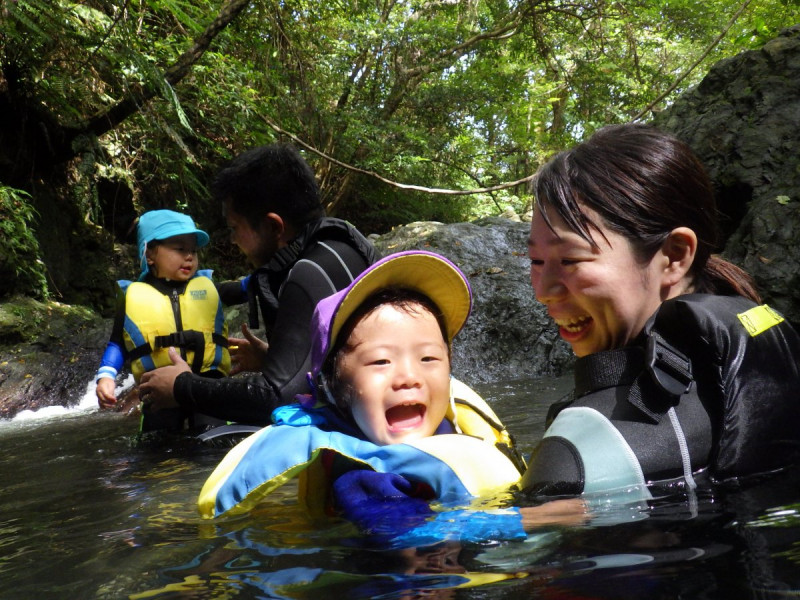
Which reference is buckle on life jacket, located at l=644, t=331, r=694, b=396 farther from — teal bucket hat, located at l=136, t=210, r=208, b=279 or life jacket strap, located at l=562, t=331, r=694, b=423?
teal bucket hat, located at l=136, t=210, r=208, b=279

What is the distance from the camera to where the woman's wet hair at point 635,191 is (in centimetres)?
174

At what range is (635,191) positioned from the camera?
173cm

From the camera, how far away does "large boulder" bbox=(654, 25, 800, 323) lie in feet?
18.9

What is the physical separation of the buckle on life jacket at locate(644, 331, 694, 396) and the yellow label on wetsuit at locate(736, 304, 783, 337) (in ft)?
0.61

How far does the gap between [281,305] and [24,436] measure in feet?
10.9

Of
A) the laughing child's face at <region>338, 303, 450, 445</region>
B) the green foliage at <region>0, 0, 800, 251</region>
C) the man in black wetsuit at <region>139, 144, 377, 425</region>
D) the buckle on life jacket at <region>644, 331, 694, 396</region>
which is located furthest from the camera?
the green foliage at <region>0, 0, 800, 251</region>

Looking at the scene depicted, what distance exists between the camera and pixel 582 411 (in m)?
1.64

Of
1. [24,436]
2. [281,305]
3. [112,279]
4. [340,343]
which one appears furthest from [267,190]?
[112,279]

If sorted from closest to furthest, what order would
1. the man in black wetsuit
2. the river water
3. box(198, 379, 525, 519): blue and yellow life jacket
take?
the river water
box(198, 379, 525, 519): blue and yellow life jacket
the man in black wetsuit

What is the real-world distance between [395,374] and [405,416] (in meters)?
0.15

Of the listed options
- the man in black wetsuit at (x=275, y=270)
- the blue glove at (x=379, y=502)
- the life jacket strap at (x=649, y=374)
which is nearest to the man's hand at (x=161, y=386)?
the man in black wetsuit at (x=275, y=270)

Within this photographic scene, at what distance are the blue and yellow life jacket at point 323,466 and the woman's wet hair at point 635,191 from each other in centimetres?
69

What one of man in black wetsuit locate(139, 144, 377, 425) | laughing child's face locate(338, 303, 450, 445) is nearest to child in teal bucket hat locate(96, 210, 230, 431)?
man in black wetsuit locate(139, 144, 377, 425)

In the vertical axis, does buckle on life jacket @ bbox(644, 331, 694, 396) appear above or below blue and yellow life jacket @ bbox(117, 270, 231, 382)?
below
